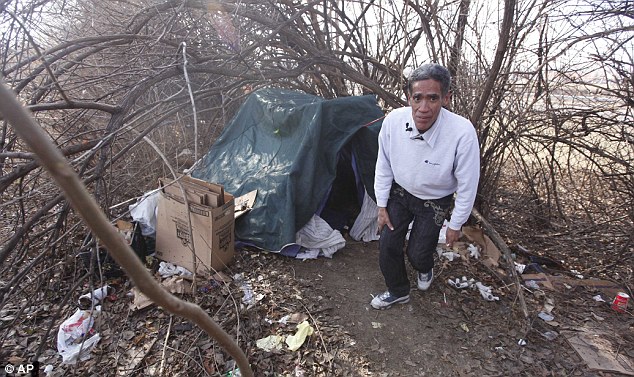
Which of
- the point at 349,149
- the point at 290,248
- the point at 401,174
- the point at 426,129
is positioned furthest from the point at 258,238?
the point at 426,129

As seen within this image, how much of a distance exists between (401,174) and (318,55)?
101 inches

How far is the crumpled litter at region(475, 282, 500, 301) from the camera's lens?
3.01 metres

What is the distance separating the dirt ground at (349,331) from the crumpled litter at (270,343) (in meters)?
0.02

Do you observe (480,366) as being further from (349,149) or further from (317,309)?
(349,149)

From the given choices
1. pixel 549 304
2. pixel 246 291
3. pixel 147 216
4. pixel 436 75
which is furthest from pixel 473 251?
pixel 147 216

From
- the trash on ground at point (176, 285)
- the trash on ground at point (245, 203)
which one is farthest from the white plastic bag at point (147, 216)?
the trash on ground at point (245, 203)

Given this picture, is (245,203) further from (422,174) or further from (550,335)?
(550,335)

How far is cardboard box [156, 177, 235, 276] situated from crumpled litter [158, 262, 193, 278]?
0.04 metres

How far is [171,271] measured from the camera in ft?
10.6

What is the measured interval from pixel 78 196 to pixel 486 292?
3.22 metres

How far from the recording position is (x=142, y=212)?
3.55 meters

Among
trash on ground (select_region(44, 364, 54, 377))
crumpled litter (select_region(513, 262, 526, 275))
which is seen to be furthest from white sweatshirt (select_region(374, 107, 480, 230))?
trash on ground (select_region(44, 364, 54, 377))

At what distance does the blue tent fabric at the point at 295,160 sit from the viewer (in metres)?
3.50

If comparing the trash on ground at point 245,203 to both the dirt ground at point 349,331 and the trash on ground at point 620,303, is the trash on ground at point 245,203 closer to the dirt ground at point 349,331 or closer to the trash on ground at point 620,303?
the dirt ground at point 349,331
